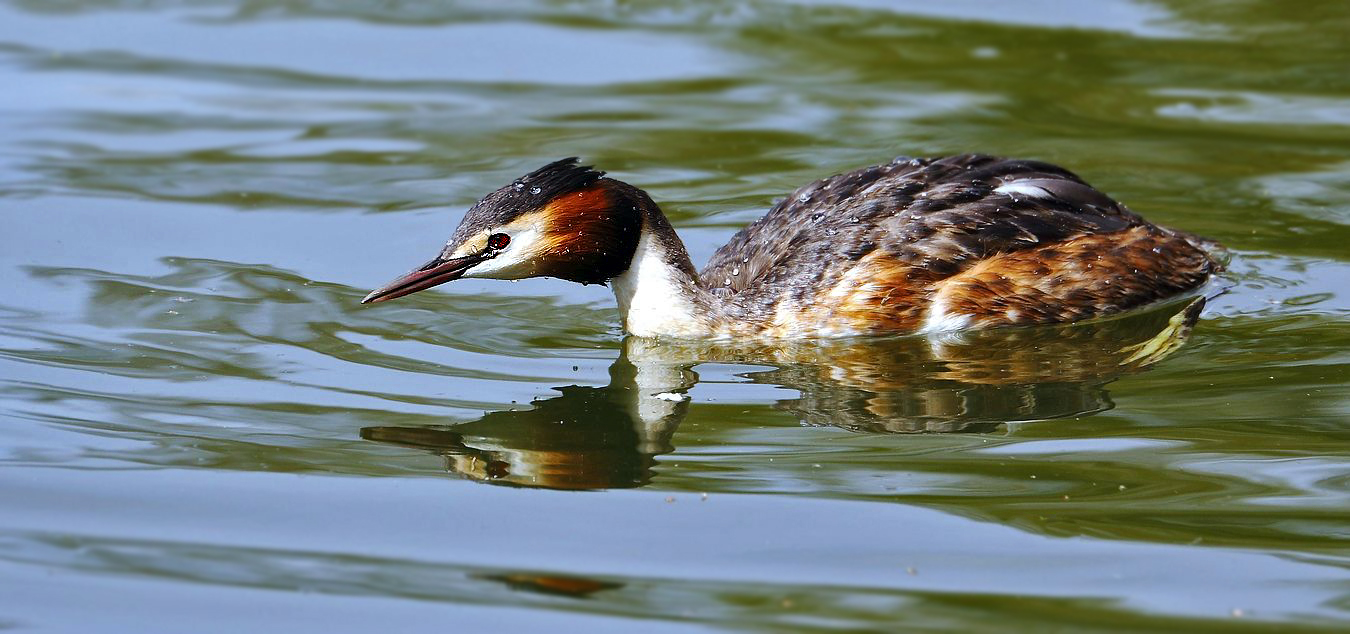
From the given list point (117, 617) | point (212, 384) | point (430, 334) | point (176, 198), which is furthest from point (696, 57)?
point (117, 617)

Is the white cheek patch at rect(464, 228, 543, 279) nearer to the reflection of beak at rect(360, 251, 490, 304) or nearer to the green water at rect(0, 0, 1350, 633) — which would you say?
the reflection of beak at rect(360, 251, 490, 304)

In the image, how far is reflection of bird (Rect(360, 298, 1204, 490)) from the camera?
6328 millimetres

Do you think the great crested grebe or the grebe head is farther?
the great crested grebe

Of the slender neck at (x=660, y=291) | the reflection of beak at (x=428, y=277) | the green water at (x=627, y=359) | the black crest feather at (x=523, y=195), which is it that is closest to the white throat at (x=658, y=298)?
the slender neck at (x=660, y=291)

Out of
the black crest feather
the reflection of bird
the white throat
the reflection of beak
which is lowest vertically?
the reflection of bird

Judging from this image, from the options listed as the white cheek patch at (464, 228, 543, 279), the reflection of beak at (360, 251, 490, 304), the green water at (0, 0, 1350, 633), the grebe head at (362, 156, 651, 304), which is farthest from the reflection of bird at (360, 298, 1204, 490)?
the reflection of beak at (360, 251, 490, 304)

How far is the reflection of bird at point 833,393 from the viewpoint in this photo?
6.33m

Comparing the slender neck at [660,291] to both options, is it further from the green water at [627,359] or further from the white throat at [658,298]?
the green water at [627,359]

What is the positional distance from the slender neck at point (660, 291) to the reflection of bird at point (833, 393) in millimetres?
72

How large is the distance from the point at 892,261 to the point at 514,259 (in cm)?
156

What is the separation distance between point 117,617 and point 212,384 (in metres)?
2.16

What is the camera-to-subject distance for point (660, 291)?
7.84m

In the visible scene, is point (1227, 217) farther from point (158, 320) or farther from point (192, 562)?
point (192, 562)

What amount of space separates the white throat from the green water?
19cm
